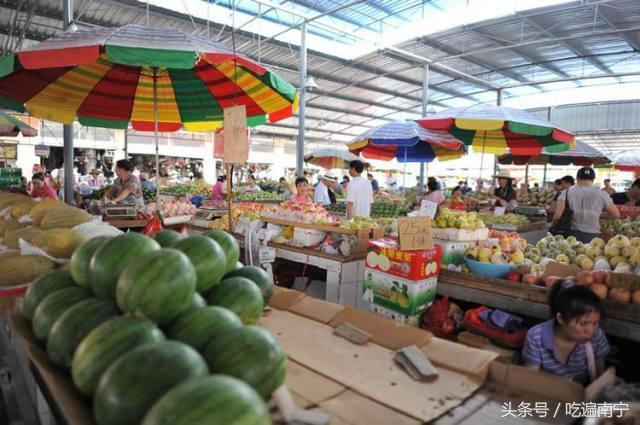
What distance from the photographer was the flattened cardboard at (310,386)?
1.26m

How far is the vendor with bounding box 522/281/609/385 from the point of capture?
2072 mm

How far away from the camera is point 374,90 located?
20781mm

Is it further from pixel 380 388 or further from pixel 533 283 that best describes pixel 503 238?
pixel 380 388

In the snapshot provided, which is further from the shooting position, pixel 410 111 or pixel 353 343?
pixel 410 111

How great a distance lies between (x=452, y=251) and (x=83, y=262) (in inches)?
118

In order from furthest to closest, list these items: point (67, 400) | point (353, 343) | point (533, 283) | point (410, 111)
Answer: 1. point (410, 111)
2. point (533, 283)
3. point (353, 343)
4. point (67, 400)

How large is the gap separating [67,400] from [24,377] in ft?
2.81

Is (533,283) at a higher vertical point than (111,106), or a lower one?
lower

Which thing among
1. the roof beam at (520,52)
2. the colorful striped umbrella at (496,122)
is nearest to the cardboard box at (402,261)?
the colorful striped umbrella at (496,122)

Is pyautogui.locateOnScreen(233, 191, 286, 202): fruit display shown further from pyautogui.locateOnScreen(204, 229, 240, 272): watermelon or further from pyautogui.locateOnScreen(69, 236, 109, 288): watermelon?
pyautogui.locateOnScreen(69, 236, 109, 288): watermelon

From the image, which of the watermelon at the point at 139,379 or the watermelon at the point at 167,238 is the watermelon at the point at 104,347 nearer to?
the watermelon at the point at 139,379

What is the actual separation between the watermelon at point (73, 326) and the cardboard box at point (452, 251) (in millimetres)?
2872

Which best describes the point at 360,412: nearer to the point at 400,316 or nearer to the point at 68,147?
the point at 400,316

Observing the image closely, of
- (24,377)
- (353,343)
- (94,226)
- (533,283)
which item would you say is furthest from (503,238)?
(24,377)
